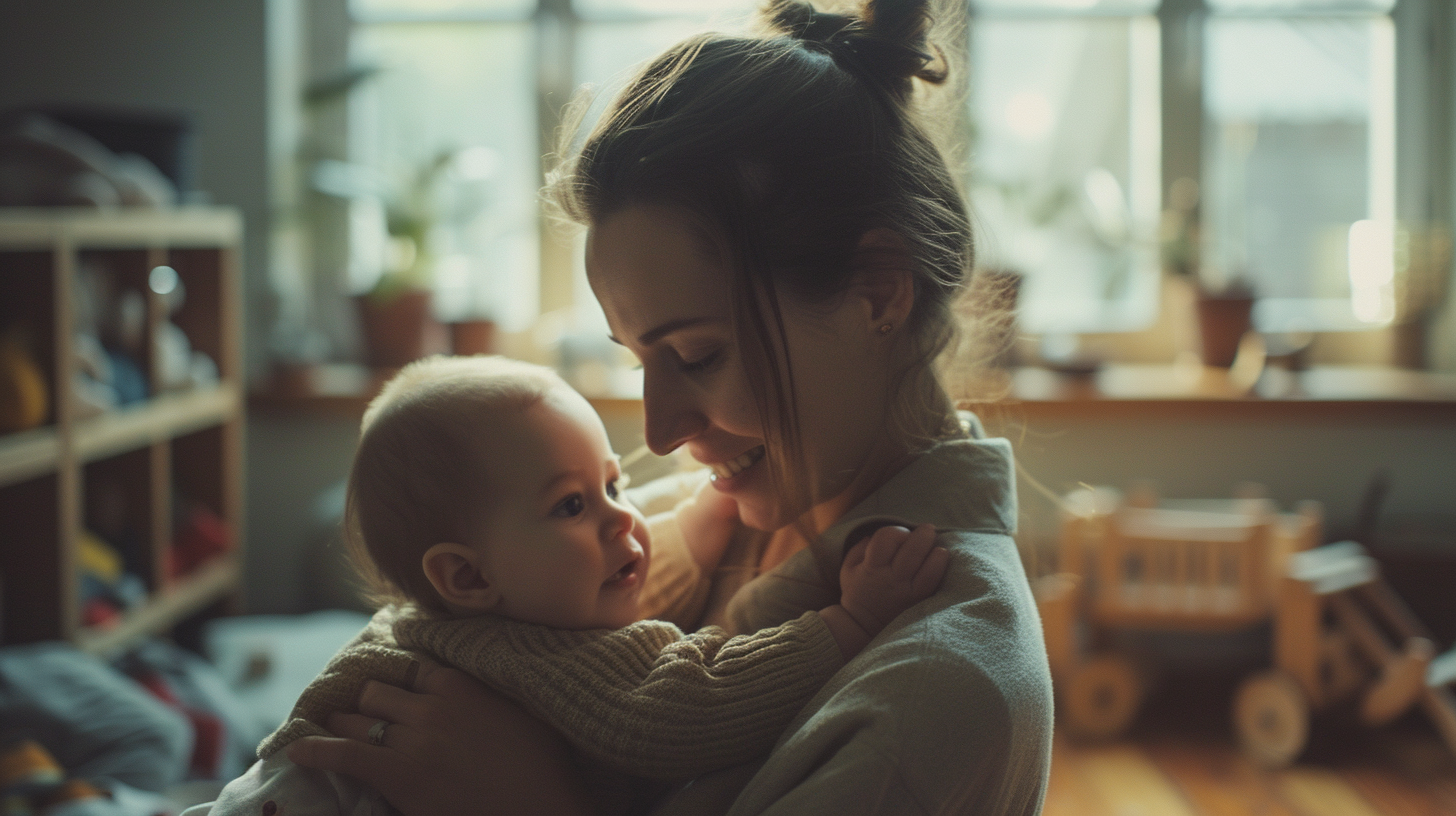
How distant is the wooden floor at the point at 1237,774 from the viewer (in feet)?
8.63

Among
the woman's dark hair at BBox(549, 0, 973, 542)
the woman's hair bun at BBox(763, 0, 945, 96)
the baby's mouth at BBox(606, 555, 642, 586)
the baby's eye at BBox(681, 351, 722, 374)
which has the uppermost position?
the woman's hair bun at BBox(763, 0, 945, 96)

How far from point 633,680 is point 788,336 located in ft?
0.94

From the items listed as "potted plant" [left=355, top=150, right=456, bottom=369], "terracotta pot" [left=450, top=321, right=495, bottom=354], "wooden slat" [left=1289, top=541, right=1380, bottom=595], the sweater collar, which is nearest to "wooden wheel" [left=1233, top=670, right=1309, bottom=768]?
"wooden slat" [left=1289, top=541, right=1380, bottom=595]

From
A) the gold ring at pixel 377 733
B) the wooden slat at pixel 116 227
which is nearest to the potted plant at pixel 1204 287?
the wooden slat at pixel 116 227

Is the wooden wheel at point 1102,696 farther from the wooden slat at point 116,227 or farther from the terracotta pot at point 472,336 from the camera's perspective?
the wooden slat at point 116,227

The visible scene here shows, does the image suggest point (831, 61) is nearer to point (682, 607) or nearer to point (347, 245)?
point (682, 607)

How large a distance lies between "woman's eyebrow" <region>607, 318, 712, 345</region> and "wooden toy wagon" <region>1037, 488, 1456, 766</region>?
219cm

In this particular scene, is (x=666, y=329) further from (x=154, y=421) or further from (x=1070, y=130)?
(x=1070, y=130)

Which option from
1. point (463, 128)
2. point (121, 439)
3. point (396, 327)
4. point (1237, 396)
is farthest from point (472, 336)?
point (1237, 396)

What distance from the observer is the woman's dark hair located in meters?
0.89

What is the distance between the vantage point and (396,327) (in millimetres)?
3430

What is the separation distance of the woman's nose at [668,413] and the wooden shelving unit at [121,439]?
1.63 meters

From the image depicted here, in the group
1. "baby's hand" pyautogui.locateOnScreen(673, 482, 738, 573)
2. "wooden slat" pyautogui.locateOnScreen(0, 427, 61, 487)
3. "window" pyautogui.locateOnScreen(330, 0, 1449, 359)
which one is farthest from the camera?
"window" pyautogui.locateOnScreen(330, 0, 1449, 359)

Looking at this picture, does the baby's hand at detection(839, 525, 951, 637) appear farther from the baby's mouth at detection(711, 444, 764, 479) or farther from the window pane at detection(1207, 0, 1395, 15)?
the window pane at detection(1207, 0, 1395, 15)
